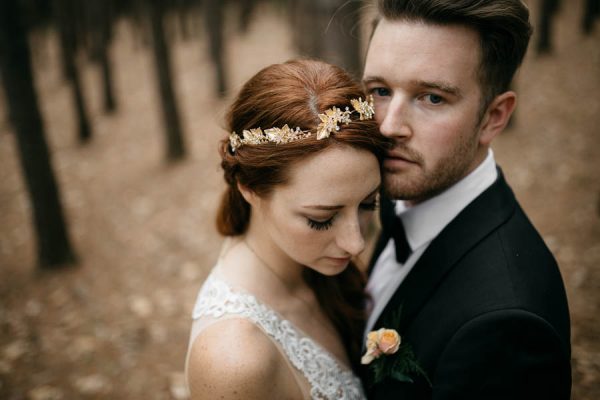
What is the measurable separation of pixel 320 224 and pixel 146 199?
7602mm

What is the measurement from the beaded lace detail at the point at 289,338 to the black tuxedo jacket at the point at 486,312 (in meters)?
0.21

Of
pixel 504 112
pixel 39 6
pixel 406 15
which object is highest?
pixel 39 6

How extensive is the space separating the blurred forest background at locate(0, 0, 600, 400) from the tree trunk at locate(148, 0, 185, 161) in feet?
0.08

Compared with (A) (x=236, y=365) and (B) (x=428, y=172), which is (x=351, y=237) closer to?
(B) (x=428, y=172)

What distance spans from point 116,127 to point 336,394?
1308cm

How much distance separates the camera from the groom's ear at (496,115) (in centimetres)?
225

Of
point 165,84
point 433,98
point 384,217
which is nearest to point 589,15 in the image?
point 165,84

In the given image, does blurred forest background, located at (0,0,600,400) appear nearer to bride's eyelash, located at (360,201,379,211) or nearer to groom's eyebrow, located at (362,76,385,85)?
groom's eyebrow, located at (362,76,385,85)

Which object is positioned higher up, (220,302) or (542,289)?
(542,289)

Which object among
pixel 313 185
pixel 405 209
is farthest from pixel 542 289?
pixel 313 185

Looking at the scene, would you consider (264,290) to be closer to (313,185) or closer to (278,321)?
(278,321)

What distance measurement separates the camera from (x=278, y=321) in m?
2.23

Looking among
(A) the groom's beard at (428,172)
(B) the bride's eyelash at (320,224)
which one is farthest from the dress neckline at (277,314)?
(A) the groom's beard at (428,172)

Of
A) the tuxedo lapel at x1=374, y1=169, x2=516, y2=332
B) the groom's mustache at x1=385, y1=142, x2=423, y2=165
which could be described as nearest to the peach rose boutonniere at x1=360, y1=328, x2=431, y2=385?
the tuxedo lapel at x1=374, y1=169, x2=516, y2=332
